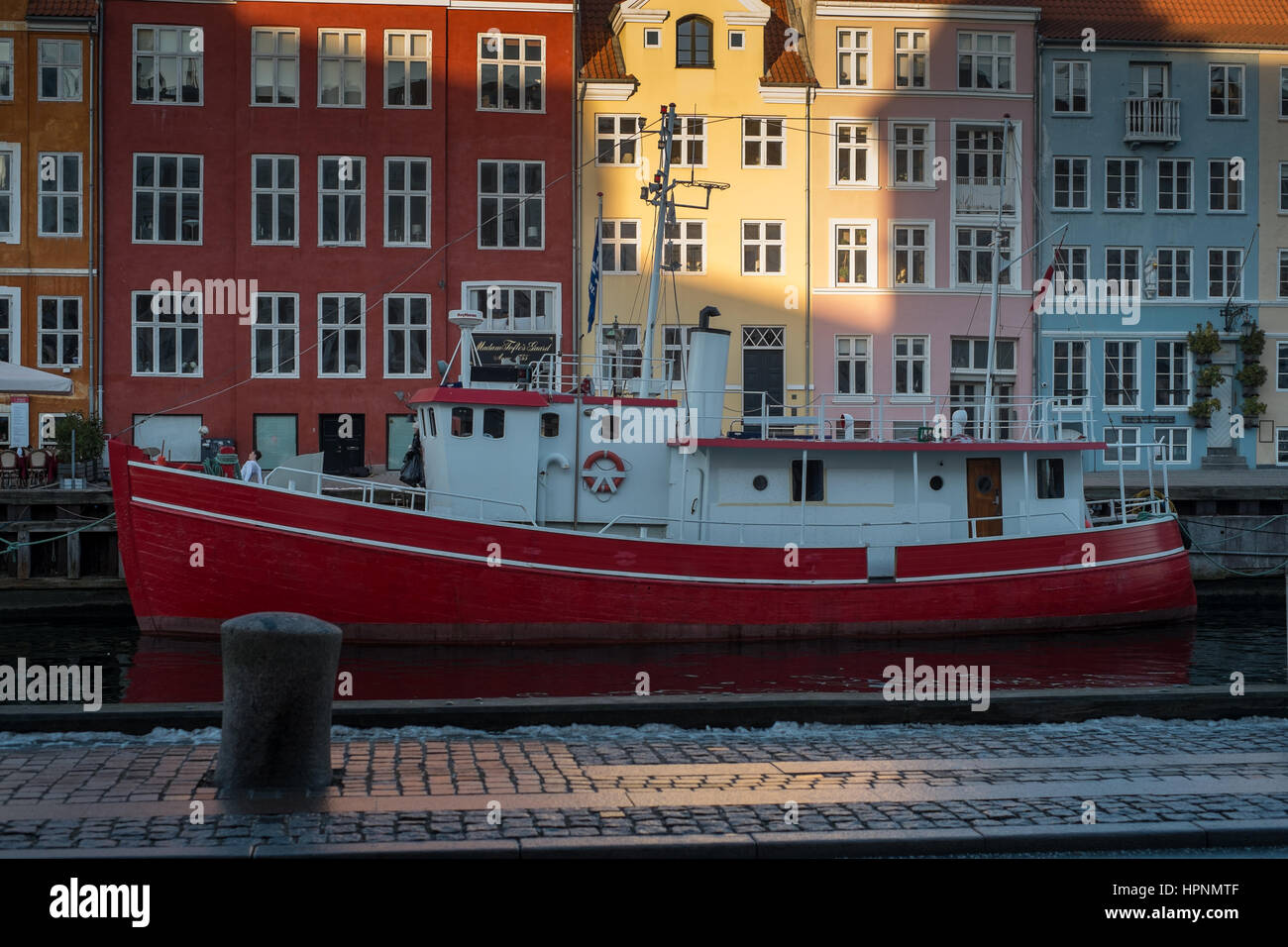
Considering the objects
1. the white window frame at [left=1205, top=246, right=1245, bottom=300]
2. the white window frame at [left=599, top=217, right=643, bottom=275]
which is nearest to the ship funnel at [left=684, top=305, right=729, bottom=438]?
the white window frame at [left=599, top=217, right=643, bottom=275]

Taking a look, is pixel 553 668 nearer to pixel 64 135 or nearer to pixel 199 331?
pixel 199 331

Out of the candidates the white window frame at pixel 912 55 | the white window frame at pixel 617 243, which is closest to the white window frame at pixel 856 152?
the white window frame at pixel 912 55

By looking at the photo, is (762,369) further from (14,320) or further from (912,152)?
(14,320)

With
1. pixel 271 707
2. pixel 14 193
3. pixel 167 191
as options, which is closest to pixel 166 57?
pixel 167 191

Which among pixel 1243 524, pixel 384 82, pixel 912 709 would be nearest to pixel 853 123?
pixel 384 82

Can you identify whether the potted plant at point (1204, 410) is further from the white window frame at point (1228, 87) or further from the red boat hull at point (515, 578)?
the red boat hull at point (515, 578)

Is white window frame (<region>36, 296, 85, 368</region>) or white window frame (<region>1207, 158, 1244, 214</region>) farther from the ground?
white window frame (<region>1207, 158, 1244, 214</region>)

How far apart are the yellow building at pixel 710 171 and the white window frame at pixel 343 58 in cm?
593

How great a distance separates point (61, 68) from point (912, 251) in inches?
930

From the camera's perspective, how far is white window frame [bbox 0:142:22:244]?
35906mm

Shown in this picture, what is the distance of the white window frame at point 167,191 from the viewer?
3622cm

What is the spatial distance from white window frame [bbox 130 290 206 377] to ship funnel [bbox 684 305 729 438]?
18.1m

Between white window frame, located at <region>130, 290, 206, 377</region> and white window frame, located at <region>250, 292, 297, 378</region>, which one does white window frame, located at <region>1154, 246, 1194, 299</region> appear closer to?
white window frame, located at <region>250, 292, 297, 378</region>

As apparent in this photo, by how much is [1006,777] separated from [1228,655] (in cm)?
1429
